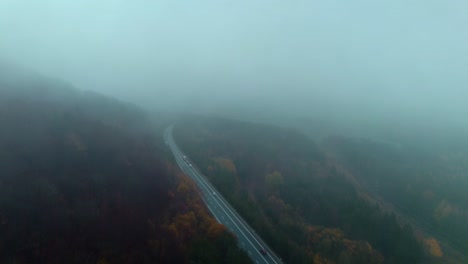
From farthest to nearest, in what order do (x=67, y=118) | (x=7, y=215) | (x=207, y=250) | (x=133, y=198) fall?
(x=67, y=118)
(x=133, y=198)
(x=207, y=250)
(x=7, y=215)

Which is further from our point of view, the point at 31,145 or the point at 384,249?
the point at 384,249

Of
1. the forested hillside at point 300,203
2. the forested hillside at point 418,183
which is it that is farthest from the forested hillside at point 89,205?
the forested hillside at point 418,183

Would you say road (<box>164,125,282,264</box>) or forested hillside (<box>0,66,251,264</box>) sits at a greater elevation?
forested hillside (<box>0,66,251,264</box>)

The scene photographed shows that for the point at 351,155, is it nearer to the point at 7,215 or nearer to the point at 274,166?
the point at 274,166

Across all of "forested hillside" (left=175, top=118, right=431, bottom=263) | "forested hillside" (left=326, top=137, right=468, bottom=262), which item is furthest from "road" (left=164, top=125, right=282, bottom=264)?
"forested hillside" (left=326, top=137, right=468, bottom=262)

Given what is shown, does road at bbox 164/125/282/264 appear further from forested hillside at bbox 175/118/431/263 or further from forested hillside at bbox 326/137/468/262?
forested hillside at bbox 326/137/468/262

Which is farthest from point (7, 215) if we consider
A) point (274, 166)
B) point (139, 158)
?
point (274, 166)
